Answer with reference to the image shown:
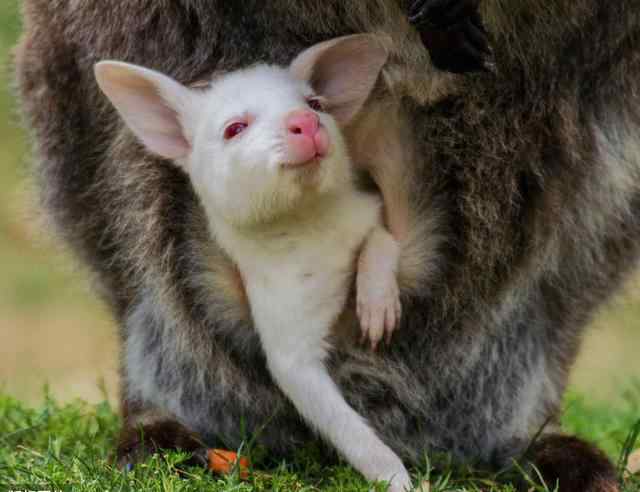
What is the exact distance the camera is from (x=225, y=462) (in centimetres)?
409

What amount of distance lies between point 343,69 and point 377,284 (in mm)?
589

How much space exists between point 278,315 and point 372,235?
0.34 metres

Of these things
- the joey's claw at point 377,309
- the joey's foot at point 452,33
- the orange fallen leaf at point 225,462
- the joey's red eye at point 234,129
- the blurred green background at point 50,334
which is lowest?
the blurred green background at point 50,334

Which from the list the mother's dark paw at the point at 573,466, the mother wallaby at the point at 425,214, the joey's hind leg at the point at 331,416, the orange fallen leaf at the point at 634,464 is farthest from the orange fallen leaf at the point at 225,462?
the orange fallen leaf at the point at 634,464

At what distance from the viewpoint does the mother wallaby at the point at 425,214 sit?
402 cm

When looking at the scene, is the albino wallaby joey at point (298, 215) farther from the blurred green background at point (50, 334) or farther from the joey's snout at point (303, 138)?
the blurred green background at point (50, 334)

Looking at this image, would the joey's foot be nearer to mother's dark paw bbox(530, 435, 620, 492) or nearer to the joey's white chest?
the joey's white chest

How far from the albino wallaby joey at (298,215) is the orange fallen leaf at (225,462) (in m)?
0.26

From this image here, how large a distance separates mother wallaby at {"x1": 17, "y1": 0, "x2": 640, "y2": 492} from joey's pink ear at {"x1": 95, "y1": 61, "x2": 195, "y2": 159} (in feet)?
0.71

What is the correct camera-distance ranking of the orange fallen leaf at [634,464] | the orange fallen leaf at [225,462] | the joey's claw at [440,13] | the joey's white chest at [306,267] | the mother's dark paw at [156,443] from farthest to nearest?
the orange fallen leaf at [634,464]
the mother's dark paw at [156,443]
the orange fallen leaf at [225,462]
the joey's white chest at [306,267]
the joey's claw at [440,13]

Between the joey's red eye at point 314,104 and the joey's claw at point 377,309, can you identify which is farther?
the joey's claw at point 377,309

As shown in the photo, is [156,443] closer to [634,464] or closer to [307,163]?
[307,163]

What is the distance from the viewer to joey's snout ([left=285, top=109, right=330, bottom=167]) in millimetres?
3576

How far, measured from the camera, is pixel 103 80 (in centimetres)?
389
